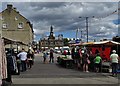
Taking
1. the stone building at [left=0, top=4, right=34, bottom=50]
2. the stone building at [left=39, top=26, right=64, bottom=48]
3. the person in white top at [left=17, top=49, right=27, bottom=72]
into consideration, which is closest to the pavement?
the person in white top at [left=17, top=49, right=27, bottom=72]

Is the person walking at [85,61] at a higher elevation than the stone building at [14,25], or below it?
below

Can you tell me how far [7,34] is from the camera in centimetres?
8962

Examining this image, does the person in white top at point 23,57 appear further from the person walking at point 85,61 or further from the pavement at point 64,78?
the person walking at point 85,61

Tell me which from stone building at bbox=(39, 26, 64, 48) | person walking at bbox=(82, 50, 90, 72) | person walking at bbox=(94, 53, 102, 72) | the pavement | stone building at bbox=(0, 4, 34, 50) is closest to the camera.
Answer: the pavement

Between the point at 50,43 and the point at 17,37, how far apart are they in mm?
71656

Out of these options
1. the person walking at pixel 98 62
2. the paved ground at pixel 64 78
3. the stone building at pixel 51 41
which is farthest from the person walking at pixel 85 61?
the stone building at pixel 51 41

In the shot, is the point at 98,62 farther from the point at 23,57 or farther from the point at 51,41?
the point at 51,41

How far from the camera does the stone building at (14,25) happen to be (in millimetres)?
88625

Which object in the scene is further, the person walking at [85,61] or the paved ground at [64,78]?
the person walking at [85,61]

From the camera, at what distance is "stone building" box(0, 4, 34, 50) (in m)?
88.6

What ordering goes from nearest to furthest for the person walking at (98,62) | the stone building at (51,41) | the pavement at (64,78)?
the pavement at (64,78)
the person walking at (98,62)
the stone building at (51,41)

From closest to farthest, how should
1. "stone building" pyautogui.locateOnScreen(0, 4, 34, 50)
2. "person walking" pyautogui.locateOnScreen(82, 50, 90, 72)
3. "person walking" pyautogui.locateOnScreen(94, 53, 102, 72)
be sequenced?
"person walking" pyautogui.locateOnScreen(94, 53, 102, 72) < "person walking" pyautogui.locateOnScreen(82, 50, 90, 72) < "stone building" pyautogui.locateOnScreen(0, 4, 34, 50)

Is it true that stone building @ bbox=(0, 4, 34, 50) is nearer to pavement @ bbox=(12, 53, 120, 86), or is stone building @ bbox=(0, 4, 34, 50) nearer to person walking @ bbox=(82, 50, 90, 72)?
person walking @ bbox=(82, 50, 90, 72)

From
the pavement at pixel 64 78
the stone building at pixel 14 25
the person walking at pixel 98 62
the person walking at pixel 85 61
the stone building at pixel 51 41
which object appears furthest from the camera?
the stone building at pixel 51 41
